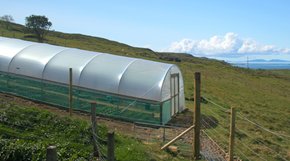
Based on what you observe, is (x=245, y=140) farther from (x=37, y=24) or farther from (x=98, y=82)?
(x=37, y=24)

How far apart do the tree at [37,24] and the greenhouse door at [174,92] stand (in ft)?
209

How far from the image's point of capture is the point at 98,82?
20656 millimetres

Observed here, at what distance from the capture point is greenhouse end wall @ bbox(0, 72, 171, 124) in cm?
1895

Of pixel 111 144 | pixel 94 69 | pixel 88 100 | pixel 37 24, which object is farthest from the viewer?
pixel 37 24

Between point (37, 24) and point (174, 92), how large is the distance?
69.2 meters

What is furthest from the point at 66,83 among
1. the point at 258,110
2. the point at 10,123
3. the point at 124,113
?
the point at 258,110

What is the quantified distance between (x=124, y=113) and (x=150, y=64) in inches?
155

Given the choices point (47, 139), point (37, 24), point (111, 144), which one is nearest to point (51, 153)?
point (111, 144)

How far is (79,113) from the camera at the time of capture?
65.5ft

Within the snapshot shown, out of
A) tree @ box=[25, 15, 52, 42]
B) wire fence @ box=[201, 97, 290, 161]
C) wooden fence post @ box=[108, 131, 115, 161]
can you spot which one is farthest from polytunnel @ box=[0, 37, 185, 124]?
tree @ box=[25, 15, 52, 42]

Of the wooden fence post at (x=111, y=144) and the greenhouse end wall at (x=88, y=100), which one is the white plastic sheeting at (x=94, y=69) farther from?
the wooden fence post at (x=111, y=144)

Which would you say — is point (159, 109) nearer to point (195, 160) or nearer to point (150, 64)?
point (150, 64)

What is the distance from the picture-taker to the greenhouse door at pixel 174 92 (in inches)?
818

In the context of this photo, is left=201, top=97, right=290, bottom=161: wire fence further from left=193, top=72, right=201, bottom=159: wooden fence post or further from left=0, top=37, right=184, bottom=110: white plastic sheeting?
left=0, top=37, right=184, bottom=110: white plastic sheeting
